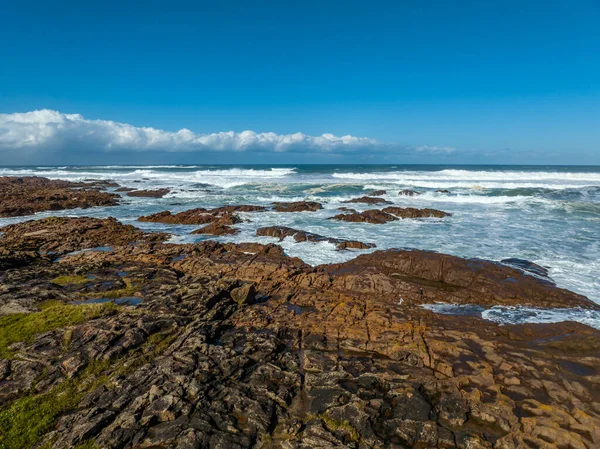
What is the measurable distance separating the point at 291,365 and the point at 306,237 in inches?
491

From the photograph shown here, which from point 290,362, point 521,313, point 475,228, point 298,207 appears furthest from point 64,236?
point 475,228

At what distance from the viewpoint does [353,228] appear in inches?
918

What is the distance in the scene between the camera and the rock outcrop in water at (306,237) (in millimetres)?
17953

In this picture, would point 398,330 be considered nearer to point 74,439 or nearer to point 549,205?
point 74,439

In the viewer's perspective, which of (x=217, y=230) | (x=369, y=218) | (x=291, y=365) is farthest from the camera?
(x=369, y=218)

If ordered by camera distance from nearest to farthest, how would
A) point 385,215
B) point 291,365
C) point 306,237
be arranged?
point 291,365, point 306,237, point 385,215

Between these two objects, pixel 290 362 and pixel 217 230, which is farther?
pixel 217 230

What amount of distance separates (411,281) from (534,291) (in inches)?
165

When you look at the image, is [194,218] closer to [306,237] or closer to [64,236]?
[64,236]

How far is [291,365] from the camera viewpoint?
7551 mm

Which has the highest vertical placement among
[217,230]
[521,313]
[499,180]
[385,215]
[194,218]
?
A: [499,180]

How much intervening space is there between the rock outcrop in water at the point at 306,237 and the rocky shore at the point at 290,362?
14.2 ft

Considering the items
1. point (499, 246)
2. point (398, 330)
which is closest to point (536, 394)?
point (398, 330)

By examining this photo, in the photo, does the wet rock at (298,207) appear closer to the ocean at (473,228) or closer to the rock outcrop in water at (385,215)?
the ocean at (473,228)
